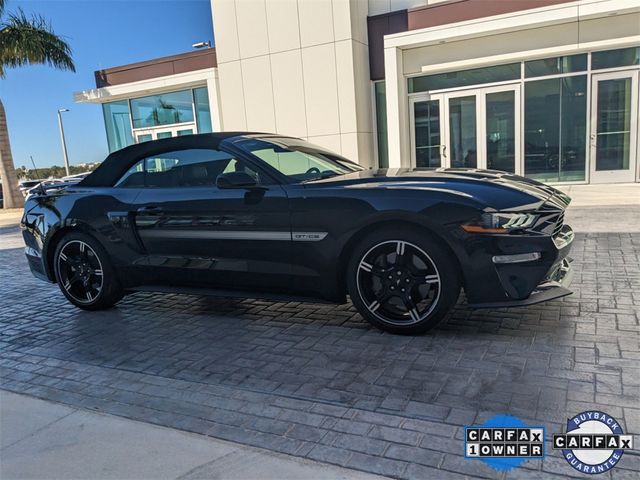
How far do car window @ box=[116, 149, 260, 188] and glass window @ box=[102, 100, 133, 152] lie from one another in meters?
15.1

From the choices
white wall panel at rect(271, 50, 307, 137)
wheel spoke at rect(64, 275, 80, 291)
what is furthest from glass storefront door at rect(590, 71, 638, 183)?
wheel spoke at rect(64, 275, 80, 291)

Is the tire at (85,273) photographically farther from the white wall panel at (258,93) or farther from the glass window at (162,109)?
the glass window at (162,109)

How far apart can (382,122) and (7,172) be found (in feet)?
47.7

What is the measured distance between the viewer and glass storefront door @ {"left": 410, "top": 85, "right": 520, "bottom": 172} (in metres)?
12.8

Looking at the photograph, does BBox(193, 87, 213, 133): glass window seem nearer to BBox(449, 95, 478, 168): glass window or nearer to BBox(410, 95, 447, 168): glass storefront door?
BBox(410, 95, 447, 168): glass storefront door

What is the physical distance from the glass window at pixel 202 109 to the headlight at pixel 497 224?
46.8 ft

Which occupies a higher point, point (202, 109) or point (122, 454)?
point (202, 109)

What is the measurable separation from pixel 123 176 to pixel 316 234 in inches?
85.4

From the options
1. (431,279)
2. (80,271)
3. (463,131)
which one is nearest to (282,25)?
(463,131)

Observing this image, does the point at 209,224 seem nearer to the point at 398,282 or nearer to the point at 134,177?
the point at 134,177

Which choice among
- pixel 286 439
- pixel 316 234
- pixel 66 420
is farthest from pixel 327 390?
pixel 66 420

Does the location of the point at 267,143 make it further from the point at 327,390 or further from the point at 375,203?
the point at 327,390

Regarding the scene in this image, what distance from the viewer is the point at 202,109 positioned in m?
16.9

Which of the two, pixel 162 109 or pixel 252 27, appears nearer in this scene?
pixel 252 27
